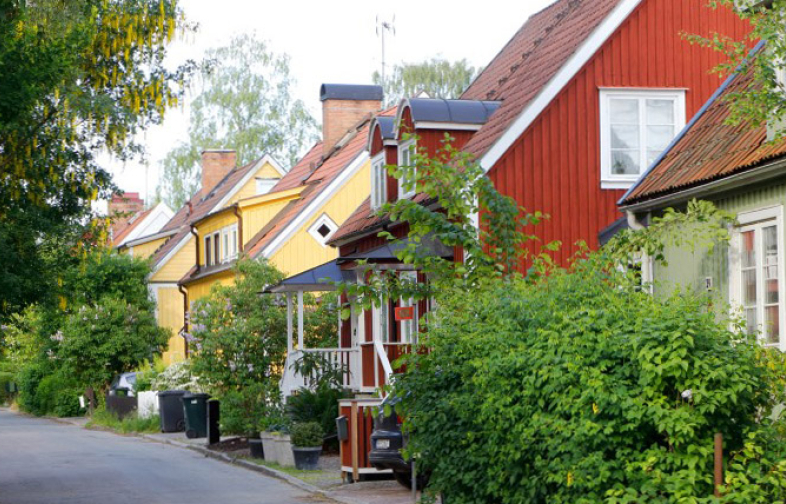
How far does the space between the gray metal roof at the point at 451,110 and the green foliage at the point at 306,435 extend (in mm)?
6121

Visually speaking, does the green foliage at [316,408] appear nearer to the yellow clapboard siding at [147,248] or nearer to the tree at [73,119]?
the tree at [73,119]

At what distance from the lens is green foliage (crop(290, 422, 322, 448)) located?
2150 cm

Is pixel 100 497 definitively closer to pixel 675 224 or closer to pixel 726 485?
pixel 675 224

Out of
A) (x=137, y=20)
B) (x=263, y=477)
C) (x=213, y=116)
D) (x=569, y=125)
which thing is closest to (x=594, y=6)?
(x=569, y=125)

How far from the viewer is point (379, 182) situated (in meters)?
27.7

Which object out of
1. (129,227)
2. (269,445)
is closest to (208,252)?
(129,227)

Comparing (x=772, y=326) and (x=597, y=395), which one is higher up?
(x=772, y=326)

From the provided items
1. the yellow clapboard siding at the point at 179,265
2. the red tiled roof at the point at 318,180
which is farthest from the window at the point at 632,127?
the yellow clapboard siding at the point at 179,265

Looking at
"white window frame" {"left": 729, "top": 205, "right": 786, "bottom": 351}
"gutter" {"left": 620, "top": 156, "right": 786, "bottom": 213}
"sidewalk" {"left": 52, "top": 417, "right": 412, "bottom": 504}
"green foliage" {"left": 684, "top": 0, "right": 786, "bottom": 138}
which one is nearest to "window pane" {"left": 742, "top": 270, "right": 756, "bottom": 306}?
"white window frame" {"left": 729, "top": 205, "right": 786, "bottom": 351}

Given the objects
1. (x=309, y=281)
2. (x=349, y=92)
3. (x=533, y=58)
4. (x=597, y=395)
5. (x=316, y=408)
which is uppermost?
(x=349, y=92)

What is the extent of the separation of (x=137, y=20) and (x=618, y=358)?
11618 mm

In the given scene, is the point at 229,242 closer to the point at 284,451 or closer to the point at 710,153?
the point at 284,451

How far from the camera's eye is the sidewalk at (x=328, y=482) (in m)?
16.9

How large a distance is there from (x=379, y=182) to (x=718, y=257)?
544 inches
